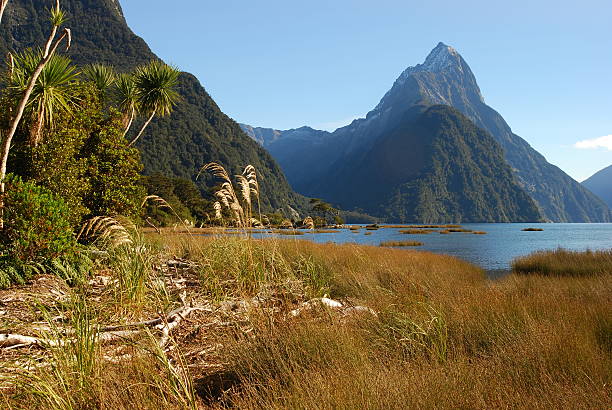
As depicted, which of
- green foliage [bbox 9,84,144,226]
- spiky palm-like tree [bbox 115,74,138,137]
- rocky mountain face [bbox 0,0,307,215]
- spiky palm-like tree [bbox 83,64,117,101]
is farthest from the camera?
Result: rocky mountain face [bbox 0,0,307,215]

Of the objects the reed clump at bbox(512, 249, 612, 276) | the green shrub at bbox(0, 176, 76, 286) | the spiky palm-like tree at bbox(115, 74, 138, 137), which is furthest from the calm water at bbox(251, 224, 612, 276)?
the spiky palm-like tree at bbox(115, 74, 138, 137)

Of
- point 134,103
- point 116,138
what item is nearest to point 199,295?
point 116,138

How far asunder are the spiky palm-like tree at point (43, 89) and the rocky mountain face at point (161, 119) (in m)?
91.1

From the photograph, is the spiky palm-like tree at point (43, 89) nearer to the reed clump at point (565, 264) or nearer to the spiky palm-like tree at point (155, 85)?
the spiky palm-like tree at point (155, 85)

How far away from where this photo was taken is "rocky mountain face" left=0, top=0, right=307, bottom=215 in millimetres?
106625

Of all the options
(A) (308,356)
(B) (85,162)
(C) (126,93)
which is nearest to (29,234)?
(B) (85,162)

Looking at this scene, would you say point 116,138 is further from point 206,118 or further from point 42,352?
point 206,118

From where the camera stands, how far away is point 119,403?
234cm

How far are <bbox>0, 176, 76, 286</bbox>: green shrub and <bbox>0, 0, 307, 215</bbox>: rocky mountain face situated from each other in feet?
315

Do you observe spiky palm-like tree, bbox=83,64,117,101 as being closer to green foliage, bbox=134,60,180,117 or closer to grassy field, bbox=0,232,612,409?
green foliage, bbox=134,60,180,117

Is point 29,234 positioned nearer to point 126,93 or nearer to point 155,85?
point 126,93

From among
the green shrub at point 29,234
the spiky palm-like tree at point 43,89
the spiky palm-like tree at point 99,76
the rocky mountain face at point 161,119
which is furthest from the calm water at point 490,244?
the rocky mountain face at point 161,119

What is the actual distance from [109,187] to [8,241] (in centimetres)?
423

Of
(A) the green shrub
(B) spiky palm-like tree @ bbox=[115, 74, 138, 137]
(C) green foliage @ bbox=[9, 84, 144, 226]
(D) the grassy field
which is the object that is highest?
(B) spiky palm-like tree @ bbox=[115, 74, 138, 137]
